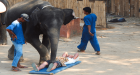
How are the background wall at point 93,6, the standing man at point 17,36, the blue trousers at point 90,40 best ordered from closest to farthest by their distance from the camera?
the standing man at point 17,36
the blue trousers at point 90,40
the background wall at point 93,6

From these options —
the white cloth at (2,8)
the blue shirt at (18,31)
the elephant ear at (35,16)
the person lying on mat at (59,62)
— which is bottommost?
the person lying on mat at (59,62)

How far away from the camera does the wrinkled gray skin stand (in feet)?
19.2

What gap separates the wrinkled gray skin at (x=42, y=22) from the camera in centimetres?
585

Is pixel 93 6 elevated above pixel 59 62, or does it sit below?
above

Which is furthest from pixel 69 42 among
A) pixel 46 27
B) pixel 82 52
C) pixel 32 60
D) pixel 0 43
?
pixel 46 27

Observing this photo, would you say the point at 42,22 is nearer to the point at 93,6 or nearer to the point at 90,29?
the point at 90,29

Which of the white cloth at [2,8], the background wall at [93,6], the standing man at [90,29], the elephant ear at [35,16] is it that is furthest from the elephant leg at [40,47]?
the background wall at [93,6]

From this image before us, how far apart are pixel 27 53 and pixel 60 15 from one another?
2953 mm

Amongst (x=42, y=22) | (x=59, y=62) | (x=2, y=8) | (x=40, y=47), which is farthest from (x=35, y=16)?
(x=2, y=8)

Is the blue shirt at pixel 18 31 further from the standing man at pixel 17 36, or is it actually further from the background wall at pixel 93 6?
the background wall at pixel 93 6

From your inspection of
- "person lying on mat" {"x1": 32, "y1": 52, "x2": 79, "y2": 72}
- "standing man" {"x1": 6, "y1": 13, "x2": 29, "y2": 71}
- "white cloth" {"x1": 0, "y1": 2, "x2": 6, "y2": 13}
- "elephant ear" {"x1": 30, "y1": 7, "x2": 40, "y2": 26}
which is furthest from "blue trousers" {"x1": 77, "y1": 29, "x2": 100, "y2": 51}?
Result: "white cloth" {"x1": 0, "y1": 2, "x2": 6, "y2": 13}

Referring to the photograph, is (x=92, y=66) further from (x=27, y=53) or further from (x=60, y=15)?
(x=27, y=53)

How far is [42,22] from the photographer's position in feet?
19.8

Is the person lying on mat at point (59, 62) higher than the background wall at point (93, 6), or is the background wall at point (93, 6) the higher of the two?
the background wall at point (93, 6)
